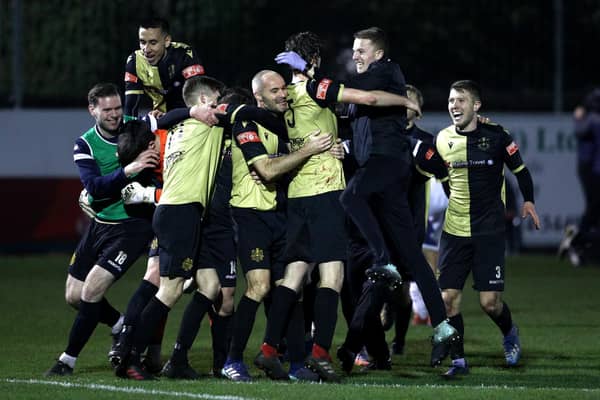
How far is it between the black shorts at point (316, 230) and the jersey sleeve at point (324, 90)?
2.08 feet

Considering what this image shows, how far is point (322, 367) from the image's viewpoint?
888cm

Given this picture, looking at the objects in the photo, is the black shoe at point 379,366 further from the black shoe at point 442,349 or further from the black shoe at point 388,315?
the black shoe at point 442,349

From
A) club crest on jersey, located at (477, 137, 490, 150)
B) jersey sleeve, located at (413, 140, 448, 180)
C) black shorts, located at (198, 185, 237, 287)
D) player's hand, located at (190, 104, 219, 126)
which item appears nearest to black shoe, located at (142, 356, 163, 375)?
black shorts, located at (198, 185, 237, 287)

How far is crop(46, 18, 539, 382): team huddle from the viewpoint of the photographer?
9047mm

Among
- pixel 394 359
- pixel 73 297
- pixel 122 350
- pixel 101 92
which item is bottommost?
pixel 394 359

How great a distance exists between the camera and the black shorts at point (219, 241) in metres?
9.36

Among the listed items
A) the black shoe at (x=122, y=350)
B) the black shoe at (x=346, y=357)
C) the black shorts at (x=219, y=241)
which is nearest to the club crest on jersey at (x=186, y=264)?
the black shorts at (x=219, y=241)

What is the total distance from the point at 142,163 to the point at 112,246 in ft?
2.45

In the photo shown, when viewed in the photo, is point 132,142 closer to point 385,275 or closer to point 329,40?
point 385,275

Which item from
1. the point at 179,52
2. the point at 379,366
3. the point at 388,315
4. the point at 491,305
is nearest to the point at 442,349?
the point at 379,366

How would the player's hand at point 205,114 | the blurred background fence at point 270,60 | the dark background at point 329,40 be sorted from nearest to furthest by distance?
the player's hand at point 205,114 → the blurred background fence at point 270,60 → the dark background at point 329,40

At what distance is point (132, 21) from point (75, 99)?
169 centimetres

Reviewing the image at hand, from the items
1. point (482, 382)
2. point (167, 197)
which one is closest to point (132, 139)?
point (167, 197)

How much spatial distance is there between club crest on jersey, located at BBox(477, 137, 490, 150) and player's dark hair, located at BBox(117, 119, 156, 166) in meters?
2.50
